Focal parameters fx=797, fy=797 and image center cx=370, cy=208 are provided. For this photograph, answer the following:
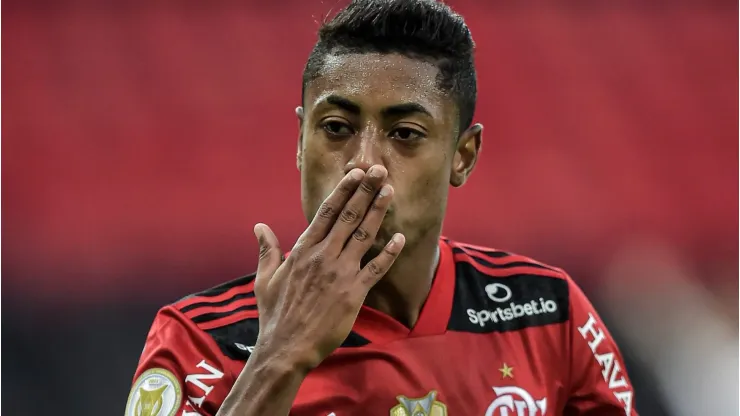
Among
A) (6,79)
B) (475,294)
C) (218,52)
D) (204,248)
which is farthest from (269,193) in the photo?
(475,294)

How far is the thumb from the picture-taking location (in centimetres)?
121

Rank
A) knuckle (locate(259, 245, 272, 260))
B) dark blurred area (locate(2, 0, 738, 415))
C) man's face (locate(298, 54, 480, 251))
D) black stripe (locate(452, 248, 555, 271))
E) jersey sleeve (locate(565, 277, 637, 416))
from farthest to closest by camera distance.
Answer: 1. dark blurred area (locate(2, 0, 738, 415))
2. black stripe (locate(452, 248, 555, 271))
3. jersey sleeve (locate(565, 277, 637, 416))
4. man's face (locate(298, 54, 480, 251))
5. knuckle (locate(259, 245, 272, 260))

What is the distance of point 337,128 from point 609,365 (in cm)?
74

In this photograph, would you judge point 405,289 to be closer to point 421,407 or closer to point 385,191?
point 421,407

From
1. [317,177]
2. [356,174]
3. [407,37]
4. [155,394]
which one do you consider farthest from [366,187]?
[155,394]

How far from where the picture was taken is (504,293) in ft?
5.41

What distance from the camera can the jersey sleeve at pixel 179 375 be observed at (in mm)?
1299

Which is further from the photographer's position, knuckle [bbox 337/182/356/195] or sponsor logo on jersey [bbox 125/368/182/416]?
sponsor logo on jersey [bbox 125/368/182/416]

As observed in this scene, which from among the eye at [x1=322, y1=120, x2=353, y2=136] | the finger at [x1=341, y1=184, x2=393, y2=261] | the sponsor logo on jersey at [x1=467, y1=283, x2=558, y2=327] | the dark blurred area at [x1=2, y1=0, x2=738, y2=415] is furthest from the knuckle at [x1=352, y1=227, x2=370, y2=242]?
the dark blurred area at [x1=2, y1=0, x2=738, y2=415]

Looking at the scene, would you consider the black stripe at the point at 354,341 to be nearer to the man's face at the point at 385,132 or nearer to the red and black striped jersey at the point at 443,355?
the red and black striped jersey at the point at 443,355

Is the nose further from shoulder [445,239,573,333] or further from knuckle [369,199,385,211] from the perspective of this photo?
shoulder [445,239,573,333]

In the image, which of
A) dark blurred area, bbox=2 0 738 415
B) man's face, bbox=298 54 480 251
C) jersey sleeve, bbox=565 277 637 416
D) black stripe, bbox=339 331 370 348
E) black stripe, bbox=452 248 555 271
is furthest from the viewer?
dark blurred area, bbox=2 0 738 415

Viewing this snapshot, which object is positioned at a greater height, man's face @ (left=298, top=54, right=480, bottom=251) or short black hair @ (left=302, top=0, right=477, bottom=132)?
short black hair @ (left=302, top=0, right=477, bottom=132)

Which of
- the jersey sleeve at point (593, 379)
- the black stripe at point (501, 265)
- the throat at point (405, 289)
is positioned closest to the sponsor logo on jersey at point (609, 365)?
the jersey sleeve at point (593, 379)
